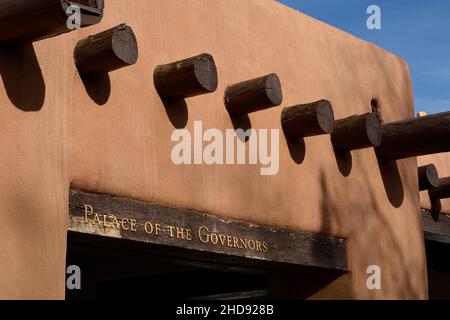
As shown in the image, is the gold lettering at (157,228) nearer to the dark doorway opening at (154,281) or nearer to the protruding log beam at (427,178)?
the dark doorway opening at (154,281)

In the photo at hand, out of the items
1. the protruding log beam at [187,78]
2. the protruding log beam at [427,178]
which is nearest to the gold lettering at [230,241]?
the protruding log beam at [187,78]

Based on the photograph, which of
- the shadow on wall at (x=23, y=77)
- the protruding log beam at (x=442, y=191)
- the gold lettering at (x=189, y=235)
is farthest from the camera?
the protruding log beam at (x=442, y=191)

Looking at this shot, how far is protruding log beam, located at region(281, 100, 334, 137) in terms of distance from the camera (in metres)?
6.77

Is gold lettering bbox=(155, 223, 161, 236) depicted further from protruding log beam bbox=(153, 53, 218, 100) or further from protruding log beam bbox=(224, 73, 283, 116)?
protruding log beam bbox=(224, 73, 283, 116)

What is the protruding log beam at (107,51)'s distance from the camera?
5297 mm

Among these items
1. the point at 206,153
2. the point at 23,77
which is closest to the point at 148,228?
the point at 206,153

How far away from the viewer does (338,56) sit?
26.0 feet

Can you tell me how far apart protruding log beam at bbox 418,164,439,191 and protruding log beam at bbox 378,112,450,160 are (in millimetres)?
1095

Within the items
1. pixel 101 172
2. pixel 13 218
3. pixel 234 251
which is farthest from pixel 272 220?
pixel 13 218

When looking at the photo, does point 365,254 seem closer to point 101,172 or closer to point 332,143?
point 332,143

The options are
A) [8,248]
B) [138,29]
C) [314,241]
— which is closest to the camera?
[8,248]

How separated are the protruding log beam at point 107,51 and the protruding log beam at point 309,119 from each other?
185 centimetres

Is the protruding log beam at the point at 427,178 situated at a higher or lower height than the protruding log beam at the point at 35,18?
higher

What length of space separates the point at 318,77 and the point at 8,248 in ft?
11.9
